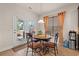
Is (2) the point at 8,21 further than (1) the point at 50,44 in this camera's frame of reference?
No

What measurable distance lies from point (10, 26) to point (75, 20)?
151 centimetres

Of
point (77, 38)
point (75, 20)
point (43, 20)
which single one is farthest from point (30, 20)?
point (77, 38)

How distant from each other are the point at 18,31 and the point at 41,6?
2.59 ft

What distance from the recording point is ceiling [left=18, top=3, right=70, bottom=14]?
7.05ft

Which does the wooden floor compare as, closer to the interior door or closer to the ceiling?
the interior door

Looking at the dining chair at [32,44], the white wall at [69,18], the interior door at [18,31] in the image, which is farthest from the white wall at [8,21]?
the white wall at [69,18]

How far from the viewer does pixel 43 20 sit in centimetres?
217

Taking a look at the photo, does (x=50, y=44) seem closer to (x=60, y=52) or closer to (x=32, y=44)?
(x=60, y=52)

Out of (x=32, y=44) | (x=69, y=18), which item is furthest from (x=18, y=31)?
(x=69, y=18)

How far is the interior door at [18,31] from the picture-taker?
2.18 m

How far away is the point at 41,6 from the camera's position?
218 centimetres

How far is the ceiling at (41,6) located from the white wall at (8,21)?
0.43ft

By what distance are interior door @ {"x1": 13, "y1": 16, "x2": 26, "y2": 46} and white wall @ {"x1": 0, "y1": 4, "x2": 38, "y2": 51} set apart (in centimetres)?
7

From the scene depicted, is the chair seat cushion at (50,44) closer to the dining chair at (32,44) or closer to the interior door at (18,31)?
the dining chair at (32,44)
